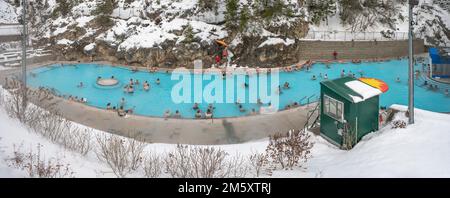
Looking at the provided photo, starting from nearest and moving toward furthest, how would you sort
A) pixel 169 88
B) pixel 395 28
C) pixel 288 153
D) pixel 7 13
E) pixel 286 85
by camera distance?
1. pixel 288 153
2. pixel 286 85
3. pixel 169 88
4. pixel 395 28
5. pixel 7 13

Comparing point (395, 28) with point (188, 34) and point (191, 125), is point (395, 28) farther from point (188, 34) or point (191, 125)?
point (191, 125)

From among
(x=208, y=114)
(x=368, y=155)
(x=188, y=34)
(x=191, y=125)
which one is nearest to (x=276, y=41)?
(x=188, y=34)

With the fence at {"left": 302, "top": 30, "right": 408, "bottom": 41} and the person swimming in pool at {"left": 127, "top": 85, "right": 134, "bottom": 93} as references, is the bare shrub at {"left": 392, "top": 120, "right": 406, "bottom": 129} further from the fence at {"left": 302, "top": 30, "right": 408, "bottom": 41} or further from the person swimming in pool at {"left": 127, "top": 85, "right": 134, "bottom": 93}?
the fence at {"left": 302, "top": 30, "right": 408, "bottom": 41}

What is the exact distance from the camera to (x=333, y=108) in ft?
46.4

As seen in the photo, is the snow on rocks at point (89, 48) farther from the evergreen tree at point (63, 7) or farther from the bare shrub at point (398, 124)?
the bare shrub at point (398, 124)

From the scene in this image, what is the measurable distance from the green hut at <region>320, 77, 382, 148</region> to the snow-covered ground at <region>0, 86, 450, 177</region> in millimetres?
499

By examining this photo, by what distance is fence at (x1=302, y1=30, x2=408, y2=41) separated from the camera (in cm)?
3478

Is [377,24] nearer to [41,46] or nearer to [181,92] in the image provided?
A: [181,92]

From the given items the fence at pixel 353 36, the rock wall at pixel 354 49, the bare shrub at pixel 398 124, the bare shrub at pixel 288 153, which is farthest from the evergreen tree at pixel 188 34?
the bare shrub at pixel 288 153

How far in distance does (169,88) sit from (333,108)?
48.8 ft

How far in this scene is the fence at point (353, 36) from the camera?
34.8 metres

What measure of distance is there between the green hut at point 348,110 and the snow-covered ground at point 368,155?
0.50m

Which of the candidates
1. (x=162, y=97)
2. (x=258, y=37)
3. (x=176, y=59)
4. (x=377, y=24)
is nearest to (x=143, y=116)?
(x=162, y=97)

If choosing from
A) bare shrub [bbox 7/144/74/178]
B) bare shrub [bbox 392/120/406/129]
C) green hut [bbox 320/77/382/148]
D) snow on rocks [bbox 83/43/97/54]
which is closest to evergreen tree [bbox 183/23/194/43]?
snow on rocks [bbox 83/43/97/54]
